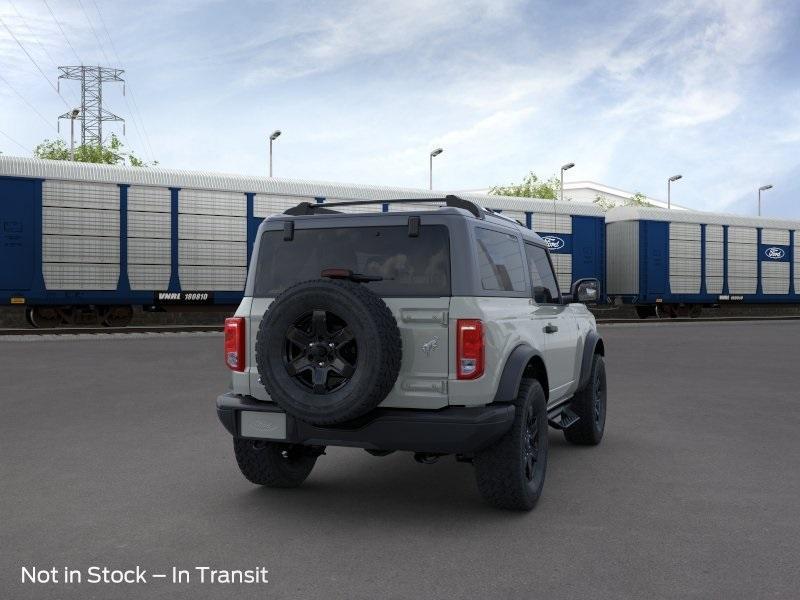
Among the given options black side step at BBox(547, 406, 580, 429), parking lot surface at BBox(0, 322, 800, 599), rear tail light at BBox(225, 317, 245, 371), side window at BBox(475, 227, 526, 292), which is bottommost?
parking lot surface at BBox(0, 322, 800, 599)

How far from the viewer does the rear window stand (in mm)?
4824

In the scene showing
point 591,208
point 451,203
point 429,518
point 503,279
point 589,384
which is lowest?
point 429,518

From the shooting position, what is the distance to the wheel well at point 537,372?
5340 mm

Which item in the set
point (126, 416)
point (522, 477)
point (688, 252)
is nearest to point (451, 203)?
point (522, 477)

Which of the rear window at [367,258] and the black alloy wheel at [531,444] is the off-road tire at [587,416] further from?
the rear window at [367,258]

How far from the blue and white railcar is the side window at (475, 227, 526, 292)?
2574 centimetres

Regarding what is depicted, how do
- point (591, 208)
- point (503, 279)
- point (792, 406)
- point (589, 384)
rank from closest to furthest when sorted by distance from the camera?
point (503, 279) → point (589, 384) → point (792, 406) → point (591, 208)

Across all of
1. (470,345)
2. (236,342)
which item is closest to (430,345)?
(470,345)

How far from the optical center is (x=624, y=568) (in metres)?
3.99

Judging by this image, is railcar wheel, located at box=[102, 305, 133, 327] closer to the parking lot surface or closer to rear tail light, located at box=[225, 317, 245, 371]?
the parking lot surface

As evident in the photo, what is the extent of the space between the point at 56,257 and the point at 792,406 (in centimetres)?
1808

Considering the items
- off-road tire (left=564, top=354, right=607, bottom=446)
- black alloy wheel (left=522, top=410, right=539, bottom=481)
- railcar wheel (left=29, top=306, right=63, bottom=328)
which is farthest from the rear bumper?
railcar wheel (left=29, top=306, right=63, bottom=328)

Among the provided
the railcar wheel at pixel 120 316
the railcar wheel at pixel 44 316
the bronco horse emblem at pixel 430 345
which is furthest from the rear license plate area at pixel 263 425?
the railcar wheel at pixel 120 316

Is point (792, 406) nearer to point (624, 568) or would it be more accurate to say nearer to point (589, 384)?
point (589, 384)
